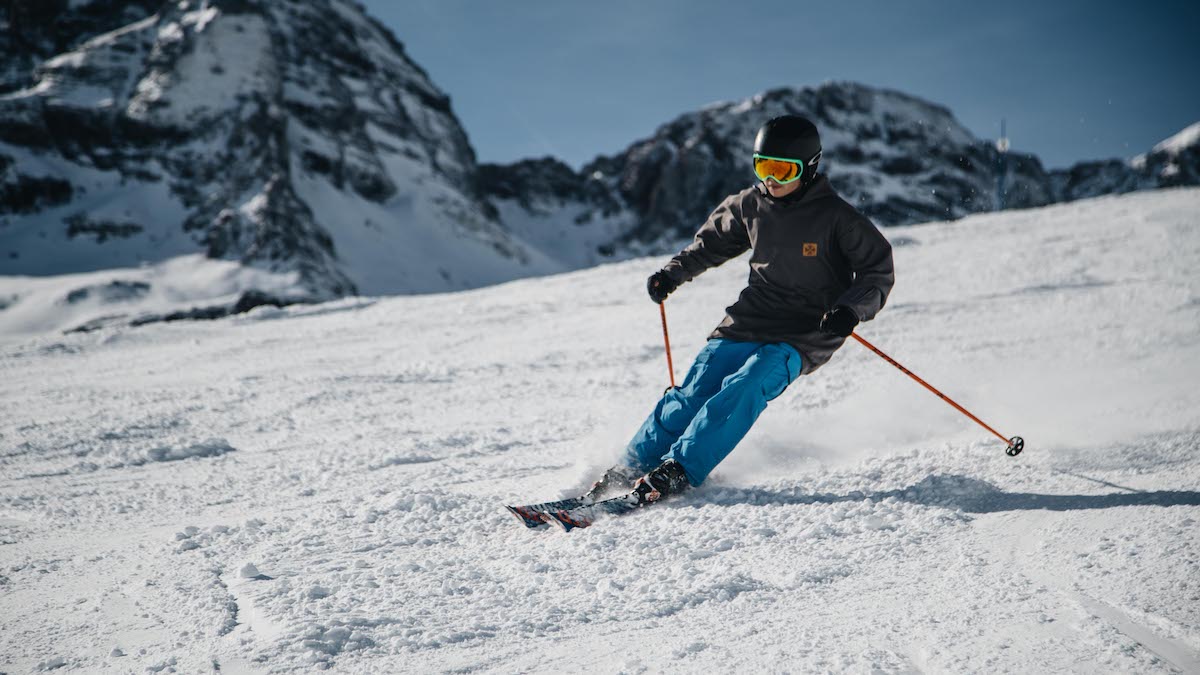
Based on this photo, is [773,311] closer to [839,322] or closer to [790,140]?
[839,322]

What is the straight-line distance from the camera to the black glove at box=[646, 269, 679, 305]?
12.1 feet

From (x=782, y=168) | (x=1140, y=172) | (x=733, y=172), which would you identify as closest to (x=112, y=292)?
(x=782, y=168)

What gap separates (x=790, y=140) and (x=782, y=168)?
131 mm

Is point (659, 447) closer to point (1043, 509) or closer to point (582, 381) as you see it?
point (1043, 509)

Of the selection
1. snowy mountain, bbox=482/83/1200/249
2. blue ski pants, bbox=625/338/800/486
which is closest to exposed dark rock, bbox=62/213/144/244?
blue ski pants, bbox=625/338/800/486

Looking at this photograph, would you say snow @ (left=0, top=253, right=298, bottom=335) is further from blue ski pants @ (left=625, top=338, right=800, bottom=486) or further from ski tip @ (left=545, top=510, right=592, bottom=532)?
ski tip @ (left=545, top=510, right=592, bottom=532)

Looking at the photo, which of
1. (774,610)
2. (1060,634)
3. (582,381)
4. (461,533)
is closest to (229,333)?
(582,381)

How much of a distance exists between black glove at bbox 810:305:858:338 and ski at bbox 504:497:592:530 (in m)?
1.31

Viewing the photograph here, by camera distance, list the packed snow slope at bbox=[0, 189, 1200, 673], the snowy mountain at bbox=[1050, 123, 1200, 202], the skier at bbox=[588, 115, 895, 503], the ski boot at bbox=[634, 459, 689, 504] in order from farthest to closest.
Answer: the snowy mountain at bbox=[1050, 123, 1200, 202] → the skier at bbox=[588, 115, 895, 503] → the ski boot at bbox=[634, 459, 689, 504] → the packed snow slope at bbox=[0, 189, 1200, 673]

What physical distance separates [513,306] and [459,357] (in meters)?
3.22

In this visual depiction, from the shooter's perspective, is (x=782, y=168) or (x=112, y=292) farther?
(x=112, y=292)

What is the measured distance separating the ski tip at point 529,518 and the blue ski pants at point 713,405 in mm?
667

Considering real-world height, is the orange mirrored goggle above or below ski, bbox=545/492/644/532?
above

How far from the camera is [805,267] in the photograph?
320 cm
